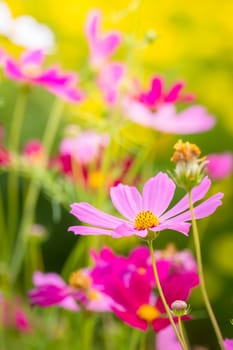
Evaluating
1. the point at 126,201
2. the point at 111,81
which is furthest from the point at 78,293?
the point at 111,81

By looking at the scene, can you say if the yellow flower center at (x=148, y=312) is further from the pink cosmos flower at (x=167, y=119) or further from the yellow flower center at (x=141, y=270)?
the pink cosmos flower at (x=167, y=119)

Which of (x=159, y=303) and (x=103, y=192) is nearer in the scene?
(x=159, y=303)

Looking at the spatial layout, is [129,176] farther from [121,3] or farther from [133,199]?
[121,3]

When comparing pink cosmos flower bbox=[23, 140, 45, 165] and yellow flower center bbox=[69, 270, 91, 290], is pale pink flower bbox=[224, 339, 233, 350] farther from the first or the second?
pink cosmos flower bbox=[23, 140, 45, 165]

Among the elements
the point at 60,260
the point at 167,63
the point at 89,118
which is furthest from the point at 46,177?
the point at 167,63

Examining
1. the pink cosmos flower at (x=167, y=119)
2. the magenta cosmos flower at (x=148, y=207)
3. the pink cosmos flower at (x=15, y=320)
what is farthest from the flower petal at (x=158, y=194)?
the pink cosmos flower at (x=15, y=320)

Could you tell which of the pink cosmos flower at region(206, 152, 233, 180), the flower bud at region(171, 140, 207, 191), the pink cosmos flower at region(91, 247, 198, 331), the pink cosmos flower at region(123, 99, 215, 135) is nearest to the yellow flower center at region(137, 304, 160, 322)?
the pink cosmos flower at region(91, 247, 198, 331)

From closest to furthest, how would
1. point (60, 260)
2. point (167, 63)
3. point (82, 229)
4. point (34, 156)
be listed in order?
1. point (82, 229)
2. point (34, 156)
3. point (60, 260)
4. point (167, 63)
